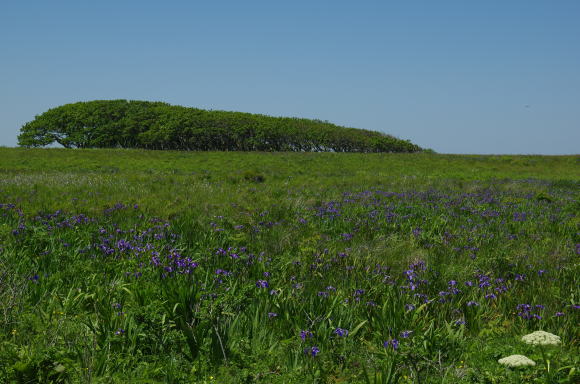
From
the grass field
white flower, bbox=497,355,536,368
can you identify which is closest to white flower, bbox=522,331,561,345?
the grass field

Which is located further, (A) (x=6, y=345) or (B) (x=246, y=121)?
(B) (x=246, y=121)

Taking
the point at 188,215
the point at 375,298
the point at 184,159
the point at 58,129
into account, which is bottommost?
the point at 375,298

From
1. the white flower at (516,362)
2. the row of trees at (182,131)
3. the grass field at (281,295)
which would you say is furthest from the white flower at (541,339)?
the row of trees at (182,131)

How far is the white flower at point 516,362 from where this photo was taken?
303 cm

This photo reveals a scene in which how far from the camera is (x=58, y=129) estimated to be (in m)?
59.4

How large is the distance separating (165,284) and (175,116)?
5387 cm

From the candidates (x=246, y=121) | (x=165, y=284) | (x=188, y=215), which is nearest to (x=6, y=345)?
(x=165, y=284)

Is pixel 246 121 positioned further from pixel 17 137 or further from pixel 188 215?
pixel 188 215

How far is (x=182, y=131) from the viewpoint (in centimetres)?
5403

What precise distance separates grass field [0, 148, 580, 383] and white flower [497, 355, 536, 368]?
0.19 feet

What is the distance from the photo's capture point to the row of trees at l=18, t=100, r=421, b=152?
53.9 m

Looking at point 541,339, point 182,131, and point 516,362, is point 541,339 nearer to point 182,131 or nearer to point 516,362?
point 516,362

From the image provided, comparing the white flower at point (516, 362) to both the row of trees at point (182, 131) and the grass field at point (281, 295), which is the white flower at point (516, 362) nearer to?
the grass field at point (281, 295)

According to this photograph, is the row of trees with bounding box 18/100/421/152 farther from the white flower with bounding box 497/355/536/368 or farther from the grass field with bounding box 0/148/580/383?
the white flower with bounding box 497/355/536/368
